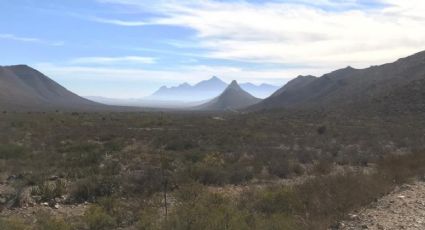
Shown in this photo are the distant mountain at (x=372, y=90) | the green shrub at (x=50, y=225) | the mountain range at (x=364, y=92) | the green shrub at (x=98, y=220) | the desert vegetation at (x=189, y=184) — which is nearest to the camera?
the green shrub at (x=50, y=225)

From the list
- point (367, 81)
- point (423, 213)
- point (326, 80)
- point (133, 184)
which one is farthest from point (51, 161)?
point (326, 80)

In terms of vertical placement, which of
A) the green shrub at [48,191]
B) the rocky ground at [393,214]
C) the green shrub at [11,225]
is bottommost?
the green shrub at [48,191]

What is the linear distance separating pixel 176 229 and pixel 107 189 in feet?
19.7

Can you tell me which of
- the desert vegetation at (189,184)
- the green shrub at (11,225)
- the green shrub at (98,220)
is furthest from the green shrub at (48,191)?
the green shrub at (11,225)

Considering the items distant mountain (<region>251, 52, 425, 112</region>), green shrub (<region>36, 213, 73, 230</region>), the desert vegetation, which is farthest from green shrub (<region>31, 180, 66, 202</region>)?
distant mountain (<region>251, 52, 425, 112</region>)

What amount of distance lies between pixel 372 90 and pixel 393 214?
3872 inches

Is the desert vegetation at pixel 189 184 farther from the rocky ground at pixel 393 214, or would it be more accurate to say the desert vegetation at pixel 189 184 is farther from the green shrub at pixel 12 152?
the rocky ground at pixel 393 214

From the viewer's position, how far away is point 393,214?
1116 centimetres

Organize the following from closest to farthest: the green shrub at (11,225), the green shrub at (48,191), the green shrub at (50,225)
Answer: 1. the green shrub at (11,225)
2. the green shrub at (50,225)
3. the green shrub at (48,191)

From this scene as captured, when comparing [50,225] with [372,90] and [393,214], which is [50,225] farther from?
[372,90]

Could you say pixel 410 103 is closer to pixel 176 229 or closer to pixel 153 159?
pixel 153 159

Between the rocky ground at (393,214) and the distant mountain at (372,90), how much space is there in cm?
5324

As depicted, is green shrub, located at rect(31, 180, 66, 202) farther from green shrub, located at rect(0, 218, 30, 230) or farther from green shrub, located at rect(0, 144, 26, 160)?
green shrub, located at rect(0, 144, 26, 160)

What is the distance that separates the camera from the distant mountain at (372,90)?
71.6m
